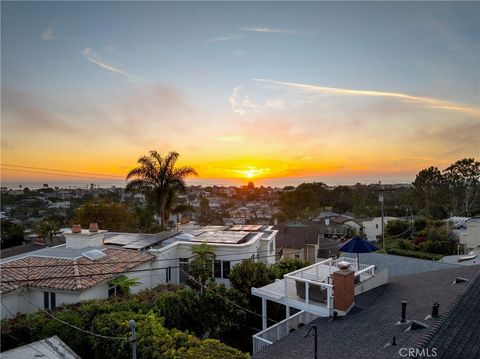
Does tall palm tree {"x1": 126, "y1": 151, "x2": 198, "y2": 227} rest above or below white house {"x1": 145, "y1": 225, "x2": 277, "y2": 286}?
above

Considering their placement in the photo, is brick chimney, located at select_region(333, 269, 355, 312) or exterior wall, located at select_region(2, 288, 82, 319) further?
exterior wall, located at select_region(2, 288, 82, 319)

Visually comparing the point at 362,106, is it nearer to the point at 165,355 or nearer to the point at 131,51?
the point at 131,51

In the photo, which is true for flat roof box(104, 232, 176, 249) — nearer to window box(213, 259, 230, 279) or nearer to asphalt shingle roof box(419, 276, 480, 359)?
window box(213, 259, 230, 279)

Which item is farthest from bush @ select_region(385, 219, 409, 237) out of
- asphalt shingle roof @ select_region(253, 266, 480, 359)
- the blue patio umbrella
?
the blue patio umbrella

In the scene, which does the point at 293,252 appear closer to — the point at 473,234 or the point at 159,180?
the point at 159,180

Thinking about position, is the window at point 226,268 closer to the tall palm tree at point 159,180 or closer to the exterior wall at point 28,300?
the exterior wall at point 28,300

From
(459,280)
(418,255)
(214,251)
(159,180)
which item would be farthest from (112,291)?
(418,255)
